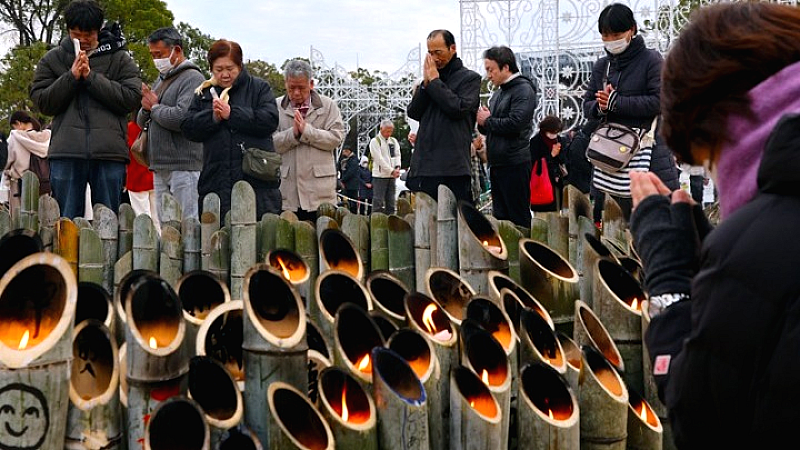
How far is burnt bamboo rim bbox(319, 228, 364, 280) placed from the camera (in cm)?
336

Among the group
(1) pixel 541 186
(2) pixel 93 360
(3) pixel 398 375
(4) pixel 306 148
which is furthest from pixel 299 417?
(1) pixel 541 186

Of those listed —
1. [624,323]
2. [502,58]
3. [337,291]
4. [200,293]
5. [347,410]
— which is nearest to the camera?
[347,410]

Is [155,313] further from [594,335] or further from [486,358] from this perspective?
[594,335]

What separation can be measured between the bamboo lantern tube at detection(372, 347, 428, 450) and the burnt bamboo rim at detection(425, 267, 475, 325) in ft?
2.55

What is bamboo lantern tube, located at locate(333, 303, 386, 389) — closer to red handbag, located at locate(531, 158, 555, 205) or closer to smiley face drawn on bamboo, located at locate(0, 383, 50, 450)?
smiley face drawn on bamboo, located at locate(0, 383, 50, 450)

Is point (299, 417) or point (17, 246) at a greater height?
point (17, 246)

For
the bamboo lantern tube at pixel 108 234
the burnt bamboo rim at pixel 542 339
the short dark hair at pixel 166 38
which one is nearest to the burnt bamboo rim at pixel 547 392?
the burnt bamboo rim at pixel 542 339

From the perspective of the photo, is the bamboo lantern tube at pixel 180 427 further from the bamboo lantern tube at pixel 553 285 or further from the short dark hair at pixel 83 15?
the short dark hair at pixel 83 15

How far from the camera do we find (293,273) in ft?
A: 10.2

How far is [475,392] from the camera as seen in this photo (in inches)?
94.3

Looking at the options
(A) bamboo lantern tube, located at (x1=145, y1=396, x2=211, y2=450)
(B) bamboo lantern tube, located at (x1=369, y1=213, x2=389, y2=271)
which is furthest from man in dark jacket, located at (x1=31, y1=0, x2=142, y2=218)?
(A) bamboo lantern tube, located at (x1=145, y1=396, x2=211, y2=450)

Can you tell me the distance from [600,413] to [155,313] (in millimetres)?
1297

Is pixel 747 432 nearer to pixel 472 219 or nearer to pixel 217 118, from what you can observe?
pixel 472 219

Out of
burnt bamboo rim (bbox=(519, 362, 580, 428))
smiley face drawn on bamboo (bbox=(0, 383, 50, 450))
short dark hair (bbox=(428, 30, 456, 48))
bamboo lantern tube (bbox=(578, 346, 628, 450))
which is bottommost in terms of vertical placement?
bamboo lantern tube (bbox=(578, 346, 628, 450))
